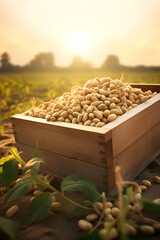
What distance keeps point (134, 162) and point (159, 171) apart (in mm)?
202

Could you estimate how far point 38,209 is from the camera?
37.4 inches

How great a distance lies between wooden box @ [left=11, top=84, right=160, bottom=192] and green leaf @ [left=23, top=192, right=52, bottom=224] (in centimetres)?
29

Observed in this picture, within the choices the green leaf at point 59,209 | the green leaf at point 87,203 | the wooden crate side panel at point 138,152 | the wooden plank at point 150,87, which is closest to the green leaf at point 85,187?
the green leaf at point 87,203

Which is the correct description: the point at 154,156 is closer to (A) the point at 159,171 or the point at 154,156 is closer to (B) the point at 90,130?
(A) the point at 159,171

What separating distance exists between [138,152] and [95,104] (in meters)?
0.37

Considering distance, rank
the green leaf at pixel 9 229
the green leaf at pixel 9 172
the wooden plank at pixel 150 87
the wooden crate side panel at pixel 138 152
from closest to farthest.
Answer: the green leaf at pixel 9 229 → the green leaf at pixel 9 172 → the wooden crate side panel at pixel 138 152 → the wooden plank at pixel 150 87

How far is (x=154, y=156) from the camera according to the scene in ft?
5.07

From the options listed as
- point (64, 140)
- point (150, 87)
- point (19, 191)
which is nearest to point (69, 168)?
point (64, 140)

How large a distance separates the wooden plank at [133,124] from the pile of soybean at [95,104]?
5 centimetres

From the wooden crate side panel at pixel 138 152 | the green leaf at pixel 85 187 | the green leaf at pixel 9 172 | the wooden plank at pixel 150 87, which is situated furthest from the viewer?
the wooden plank at pixel 150 87

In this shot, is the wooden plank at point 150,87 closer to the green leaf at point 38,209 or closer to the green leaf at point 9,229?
the green leaf at point 38,209

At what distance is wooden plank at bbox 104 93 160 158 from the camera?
1.15 metres

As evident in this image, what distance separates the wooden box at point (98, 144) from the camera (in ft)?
3.67

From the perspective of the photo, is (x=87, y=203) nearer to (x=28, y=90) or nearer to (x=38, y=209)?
(x=38, y=209)
